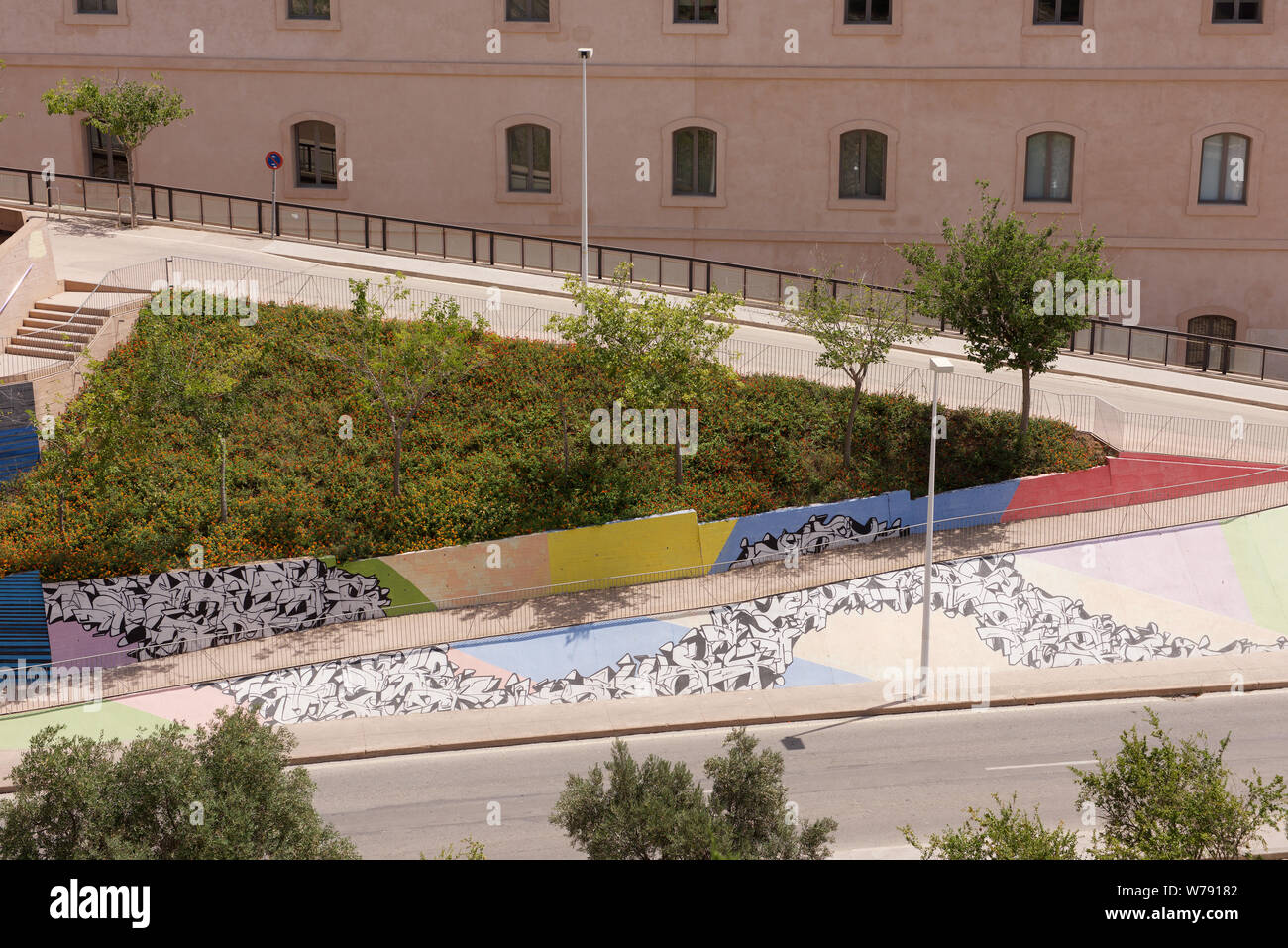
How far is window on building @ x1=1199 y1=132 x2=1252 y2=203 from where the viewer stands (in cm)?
4147

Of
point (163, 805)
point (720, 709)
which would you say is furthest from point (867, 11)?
point (163, 805)

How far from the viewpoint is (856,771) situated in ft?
78.1

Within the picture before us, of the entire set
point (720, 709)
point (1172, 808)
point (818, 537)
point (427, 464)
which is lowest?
point (720, 709)

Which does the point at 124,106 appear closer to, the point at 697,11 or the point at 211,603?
the point at 697,11

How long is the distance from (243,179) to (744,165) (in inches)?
648

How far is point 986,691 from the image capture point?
2673 centimetres

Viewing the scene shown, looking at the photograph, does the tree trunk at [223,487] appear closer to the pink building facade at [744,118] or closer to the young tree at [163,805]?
the young tree at [163,805]

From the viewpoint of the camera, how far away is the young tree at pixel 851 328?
31.0 metres

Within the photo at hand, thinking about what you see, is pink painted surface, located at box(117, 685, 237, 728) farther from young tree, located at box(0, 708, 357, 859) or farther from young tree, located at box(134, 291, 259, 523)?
young tree, located at box(0, 708, 357, 859)

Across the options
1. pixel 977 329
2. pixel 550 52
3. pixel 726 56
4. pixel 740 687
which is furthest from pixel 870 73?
pixel 740 687

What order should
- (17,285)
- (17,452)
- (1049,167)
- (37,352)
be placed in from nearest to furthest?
(17,452), (37,352), (17,285), (1049,167)

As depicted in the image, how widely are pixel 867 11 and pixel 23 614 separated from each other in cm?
3007

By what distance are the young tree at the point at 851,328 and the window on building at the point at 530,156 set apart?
46.0ft
